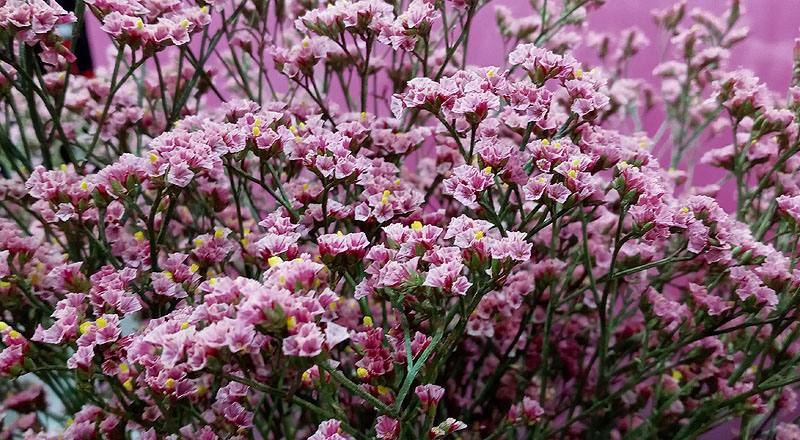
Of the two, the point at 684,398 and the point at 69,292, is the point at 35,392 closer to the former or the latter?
the point at 69,292

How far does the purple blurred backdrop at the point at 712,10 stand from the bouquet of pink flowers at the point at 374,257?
317 mm

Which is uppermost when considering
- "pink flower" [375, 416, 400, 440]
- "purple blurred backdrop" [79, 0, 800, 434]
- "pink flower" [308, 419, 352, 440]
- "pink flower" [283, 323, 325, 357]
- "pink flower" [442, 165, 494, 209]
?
"purple blurred backdrop" [79, 0, 800, 434]

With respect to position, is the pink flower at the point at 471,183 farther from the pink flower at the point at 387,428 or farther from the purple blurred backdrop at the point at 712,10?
the purple blurred backdrop at the point at 712,10

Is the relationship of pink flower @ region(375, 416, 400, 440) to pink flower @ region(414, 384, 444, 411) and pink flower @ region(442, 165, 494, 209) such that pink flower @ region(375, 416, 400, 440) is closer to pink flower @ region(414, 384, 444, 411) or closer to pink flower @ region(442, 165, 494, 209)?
pink flower @ region(414, 384, 444, 411)

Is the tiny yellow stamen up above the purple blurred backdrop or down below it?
below

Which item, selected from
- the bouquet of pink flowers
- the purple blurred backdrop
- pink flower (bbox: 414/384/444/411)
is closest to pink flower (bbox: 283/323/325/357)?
the bouquet of pink flowers

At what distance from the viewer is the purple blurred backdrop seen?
3.16ft

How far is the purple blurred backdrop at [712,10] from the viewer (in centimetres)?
96

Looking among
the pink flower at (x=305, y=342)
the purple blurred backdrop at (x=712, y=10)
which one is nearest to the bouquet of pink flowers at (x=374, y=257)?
the pink flower at (x=305, y=342)

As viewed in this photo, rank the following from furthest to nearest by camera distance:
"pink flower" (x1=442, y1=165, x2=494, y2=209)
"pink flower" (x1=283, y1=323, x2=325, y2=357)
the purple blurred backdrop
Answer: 1. the purple blurred backdrop
2. "pink flower" (x1=442, y1=165, x2=494, y2=209)
3. "pink flower" (x1=283, y1=323, x2=325, y2=357)

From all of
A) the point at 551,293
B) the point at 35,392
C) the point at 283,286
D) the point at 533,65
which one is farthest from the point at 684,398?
the point at 35,392

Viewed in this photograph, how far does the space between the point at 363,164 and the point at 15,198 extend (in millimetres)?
340

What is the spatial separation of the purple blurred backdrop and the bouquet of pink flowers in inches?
12.5

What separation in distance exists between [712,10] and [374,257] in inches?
30.3
